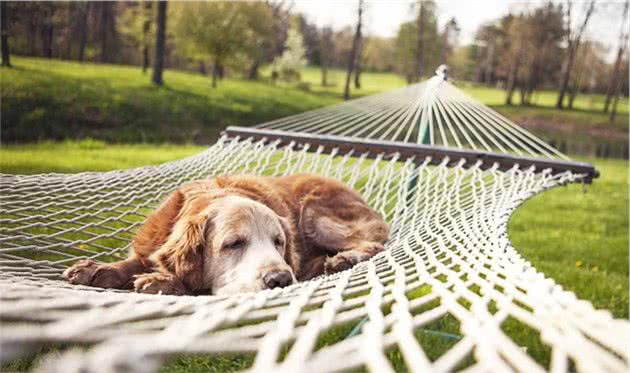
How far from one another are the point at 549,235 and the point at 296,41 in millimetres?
19047

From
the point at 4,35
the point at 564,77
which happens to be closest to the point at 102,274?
the point at 4,35

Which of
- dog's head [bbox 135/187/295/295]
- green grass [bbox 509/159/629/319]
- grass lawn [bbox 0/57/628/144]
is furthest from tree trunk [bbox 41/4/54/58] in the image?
dog's head [bbox 135/187/295/295]

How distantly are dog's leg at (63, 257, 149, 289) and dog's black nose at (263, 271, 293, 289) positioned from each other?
0.57 meters

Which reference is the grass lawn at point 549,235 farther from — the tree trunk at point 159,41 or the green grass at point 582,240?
the tree trunk at point 159,41

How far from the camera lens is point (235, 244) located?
2082 millimetres

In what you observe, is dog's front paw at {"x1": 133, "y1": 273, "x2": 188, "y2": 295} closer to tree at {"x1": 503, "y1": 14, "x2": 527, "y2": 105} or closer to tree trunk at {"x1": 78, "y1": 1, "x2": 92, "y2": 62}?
tree trunk at {"x1": 78, "y1": 1, "x2": 92, "y2": 62}

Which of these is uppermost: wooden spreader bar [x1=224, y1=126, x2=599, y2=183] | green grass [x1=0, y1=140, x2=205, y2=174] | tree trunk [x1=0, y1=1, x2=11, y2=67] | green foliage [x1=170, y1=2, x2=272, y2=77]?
green foliage [x1=170, y1=2, x2=272, y2=77]

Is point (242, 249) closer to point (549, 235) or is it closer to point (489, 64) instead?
point (549, 235)

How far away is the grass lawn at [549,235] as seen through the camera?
2.92m

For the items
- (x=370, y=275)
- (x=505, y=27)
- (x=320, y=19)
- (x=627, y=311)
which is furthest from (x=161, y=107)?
(x=505, y=27)

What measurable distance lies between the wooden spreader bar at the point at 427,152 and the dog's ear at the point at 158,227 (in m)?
1.59

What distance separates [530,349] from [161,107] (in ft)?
37.6

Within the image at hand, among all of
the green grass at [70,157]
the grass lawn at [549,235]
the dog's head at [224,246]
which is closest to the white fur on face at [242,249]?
the dog's head at [224,246]

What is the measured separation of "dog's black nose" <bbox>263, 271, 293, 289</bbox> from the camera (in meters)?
1.86
